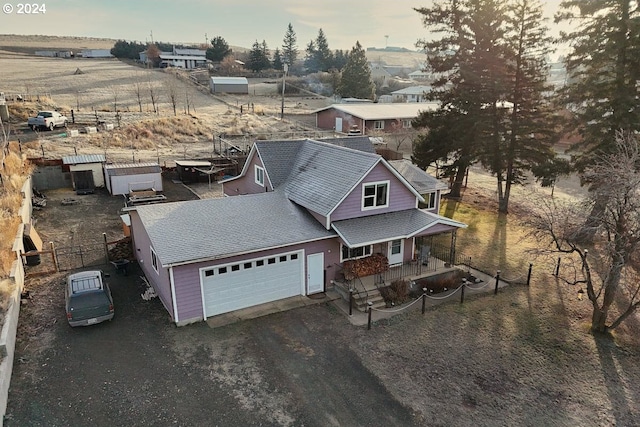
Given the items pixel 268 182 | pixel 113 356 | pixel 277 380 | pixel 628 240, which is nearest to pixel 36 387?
pixel 113 356

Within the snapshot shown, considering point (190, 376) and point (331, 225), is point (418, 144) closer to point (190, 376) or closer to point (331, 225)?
point (331, 225)

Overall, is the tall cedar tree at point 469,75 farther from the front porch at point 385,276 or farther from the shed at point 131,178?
the shed at point 131,178

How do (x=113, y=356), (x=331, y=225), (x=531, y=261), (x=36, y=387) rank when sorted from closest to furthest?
1. (x=36, y=387)
2. (x=113, y=356)
3. (x=331, y=225)
4. (x=531, y=261)

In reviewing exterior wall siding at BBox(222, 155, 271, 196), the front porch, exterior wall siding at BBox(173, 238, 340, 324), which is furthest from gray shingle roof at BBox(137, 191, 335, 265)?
exterior wall siding at BBox(222, 155, 271, 196)

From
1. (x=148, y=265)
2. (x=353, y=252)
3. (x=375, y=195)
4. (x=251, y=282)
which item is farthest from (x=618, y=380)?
(x=148, y=265)

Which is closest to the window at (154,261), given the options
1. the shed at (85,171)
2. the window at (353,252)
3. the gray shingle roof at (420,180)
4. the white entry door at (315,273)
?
the white entry door at (315,273)

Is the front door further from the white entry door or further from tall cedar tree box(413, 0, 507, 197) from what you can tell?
tall cedar tree box(413, 0, 507, 197)
